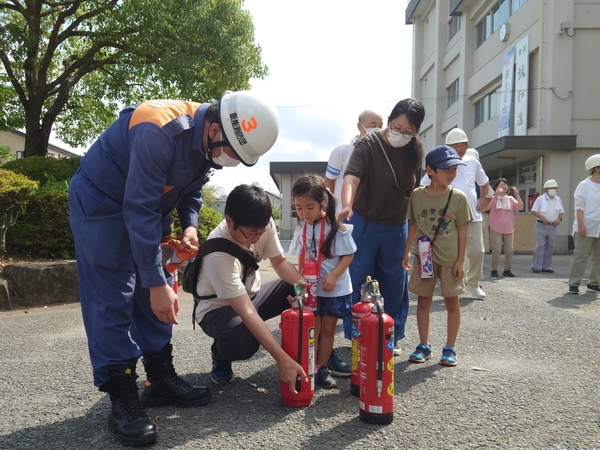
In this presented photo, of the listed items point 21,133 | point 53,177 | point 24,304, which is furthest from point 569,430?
point 21,133

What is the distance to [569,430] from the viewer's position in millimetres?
2525

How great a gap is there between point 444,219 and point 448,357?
1.00 metres

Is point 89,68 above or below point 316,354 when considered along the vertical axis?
above

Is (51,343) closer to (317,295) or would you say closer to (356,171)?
(317,295)

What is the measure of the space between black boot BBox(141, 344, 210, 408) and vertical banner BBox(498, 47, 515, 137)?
18959mm

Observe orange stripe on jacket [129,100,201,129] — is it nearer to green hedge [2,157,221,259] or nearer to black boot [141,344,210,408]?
black boot [141,344,210,408]

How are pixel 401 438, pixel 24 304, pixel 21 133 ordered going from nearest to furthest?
pixel 401 438
pixel 24 304
pixel 21 133

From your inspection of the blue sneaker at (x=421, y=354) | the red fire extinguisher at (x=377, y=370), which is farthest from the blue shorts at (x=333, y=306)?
the blue sneaker at (x=421, y=354)

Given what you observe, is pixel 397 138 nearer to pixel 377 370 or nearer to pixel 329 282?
pixel 329 282

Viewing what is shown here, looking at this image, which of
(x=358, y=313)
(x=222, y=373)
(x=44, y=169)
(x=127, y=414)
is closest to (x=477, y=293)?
(x=358, y=313)

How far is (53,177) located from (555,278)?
8978 mm

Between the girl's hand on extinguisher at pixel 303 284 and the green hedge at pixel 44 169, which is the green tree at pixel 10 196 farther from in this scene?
the girl's hand on extinguisher at pixel 303 284

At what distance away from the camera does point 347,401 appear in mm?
2971

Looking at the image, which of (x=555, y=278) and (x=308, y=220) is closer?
(x=308, y=220)
